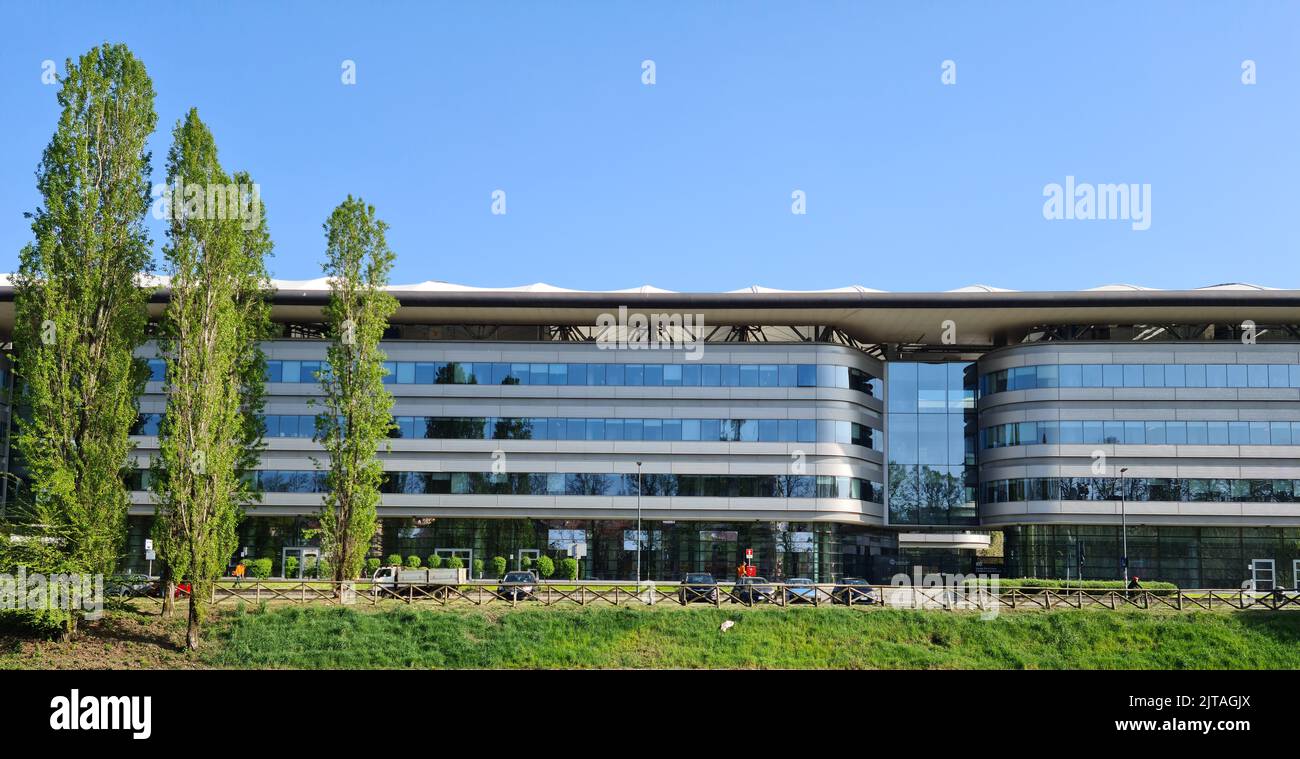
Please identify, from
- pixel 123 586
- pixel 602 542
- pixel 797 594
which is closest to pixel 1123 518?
pixel 797 594

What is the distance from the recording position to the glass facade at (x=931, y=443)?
71.6 m

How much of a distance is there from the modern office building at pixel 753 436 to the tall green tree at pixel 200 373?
77.0 ft

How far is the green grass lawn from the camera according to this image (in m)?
38.8

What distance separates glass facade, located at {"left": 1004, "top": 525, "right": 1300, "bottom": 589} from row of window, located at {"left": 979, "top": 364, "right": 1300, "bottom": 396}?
8.43 m

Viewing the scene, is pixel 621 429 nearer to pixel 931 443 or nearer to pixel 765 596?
pixel 931 443

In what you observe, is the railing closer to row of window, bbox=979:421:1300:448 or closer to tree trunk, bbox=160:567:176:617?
tree trunk, bbox=160:567:176:617

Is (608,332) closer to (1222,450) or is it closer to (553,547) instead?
(553,547)

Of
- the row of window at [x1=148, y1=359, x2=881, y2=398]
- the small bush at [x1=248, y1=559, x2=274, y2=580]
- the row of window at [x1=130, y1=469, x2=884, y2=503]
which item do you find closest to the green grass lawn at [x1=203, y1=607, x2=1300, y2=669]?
the small bush at [x1=248, y1=559, x2=274, y2=580]

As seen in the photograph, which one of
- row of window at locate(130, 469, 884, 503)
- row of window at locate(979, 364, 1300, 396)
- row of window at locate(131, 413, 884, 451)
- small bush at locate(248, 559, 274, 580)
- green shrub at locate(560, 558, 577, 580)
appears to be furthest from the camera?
row of window at locate(131, 413, 884, 451)

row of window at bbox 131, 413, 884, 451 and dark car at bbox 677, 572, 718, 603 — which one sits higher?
Answer: row of window at bbox 131, 413, 884, 451

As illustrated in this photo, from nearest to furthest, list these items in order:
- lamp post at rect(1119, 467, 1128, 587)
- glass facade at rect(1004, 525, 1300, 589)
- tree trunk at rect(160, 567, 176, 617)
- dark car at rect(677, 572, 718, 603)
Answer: tree trunk at rect(160, 567, 176, 617) → dark car at rect(677, 572, 718, 603) → lamp post at rect(1119, 467, 1128, 587) → glass facade at rect(1004, 525, 1300, 589)

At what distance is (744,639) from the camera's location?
40500mm

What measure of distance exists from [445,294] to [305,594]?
24.2 meters
